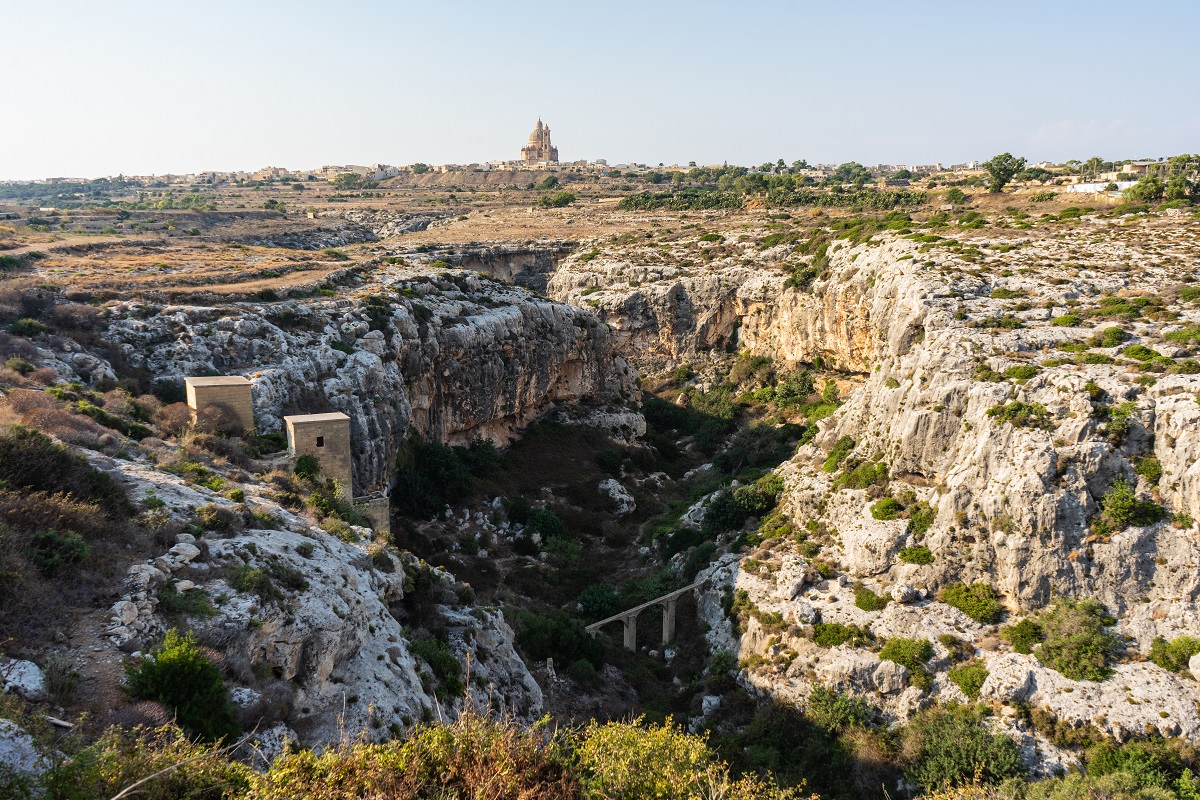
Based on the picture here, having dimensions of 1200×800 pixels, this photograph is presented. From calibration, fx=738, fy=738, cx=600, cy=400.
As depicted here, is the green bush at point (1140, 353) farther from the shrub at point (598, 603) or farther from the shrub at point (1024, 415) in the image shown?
A: the shrub at point (598, 603)

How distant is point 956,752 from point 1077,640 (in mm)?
4850

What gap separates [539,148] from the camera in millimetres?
191375

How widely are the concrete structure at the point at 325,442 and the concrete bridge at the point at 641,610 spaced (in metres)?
10.2

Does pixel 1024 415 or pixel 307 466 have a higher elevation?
pixel 1024 415

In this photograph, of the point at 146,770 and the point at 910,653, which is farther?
the point at 910,653

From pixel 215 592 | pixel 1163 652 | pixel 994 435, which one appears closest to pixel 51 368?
pixel 215 592

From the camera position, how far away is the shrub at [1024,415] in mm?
23609

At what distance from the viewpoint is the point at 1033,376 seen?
81.9 ft

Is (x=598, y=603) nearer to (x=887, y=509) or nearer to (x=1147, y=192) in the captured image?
(x=887, y=509)

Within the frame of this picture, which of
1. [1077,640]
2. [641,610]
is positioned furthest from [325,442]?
[1077,640]

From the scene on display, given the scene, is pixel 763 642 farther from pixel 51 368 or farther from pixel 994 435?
pixel 51 368

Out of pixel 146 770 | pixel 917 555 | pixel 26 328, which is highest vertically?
→ pixel 26 328

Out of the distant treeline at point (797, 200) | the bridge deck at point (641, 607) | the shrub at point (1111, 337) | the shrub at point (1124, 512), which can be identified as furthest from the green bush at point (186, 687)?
the distant treeline at point (797, 200)

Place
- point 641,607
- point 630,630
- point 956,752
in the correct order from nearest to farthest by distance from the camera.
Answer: point 956,752 < point 641,607 < point 630,630
